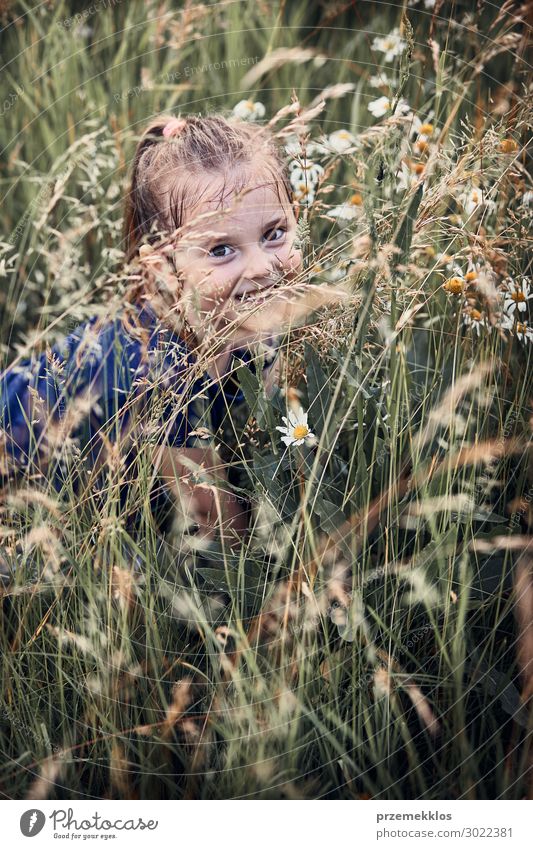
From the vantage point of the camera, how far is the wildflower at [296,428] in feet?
2.34

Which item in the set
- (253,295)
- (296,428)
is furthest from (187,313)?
(296,428)

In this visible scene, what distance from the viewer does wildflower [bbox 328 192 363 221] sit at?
86 centimetres

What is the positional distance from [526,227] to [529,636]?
0.45 m

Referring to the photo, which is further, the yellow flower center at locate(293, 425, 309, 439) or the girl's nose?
the girl's nose

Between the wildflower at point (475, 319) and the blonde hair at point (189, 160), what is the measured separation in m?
0.27

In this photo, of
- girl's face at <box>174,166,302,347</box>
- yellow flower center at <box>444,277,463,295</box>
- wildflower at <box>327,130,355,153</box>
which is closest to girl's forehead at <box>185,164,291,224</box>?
girl's face at <box>174,166,302,347</box>

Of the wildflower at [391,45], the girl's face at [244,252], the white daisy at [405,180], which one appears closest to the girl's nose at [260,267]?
the girl's face at [244,252]

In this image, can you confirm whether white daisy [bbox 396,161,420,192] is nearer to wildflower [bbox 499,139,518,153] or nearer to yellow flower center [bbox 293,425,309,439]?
wildflower [bbox 499,139,518,153]

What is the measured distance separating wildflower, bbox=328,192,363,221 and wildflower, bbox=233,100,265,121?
20 centimetres

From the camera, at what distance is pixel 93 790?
2.29ft

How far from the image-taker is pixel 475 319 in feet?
2.52

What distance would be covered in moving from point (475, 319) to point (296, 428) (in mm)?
227
